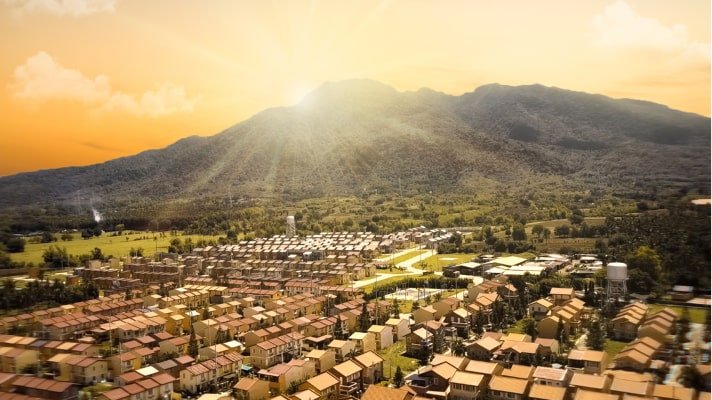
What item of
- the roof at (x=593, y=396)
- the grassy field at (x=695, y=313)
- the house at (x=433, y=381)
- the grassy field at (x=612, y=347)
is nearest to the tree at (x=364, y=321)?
the house at (x=433, y=381)

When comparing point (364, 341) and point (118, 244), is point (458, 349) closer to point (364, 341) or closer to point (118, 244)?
point (364, 341)

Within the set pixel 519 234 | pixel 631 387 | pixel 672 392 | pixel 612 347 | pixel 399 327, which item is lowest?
pixel 612 347

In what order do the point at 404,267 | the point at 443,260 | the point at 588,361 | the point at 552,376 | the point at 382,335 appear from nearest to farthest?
the point at 552,376, the point at 588,361, the point at 382,335, the point at 404,267, the point at 443,260

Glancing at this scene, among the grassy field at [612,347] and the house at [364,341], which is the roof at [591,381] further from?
the house at [364,341]

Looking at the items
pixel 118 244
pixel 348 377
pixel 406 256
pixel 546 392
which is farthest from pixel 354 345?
pixel 118 244

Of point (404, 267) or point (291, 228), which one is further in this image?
point (291, 228)

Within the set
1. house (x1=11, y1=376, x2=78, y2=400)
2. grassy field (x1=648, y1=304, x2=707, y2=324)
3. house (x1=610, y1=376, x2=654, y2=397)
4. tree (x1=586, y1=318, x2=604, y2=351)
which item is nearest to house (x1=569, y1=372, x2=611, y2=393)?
house (x1=610, y1=376, x2=654, y2=397)

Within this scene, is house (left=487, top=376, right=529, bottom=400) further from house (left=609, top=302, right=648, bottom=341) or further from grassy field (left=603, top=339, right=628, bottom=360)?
house (left=609, top=302, right=648, bottom=341)
